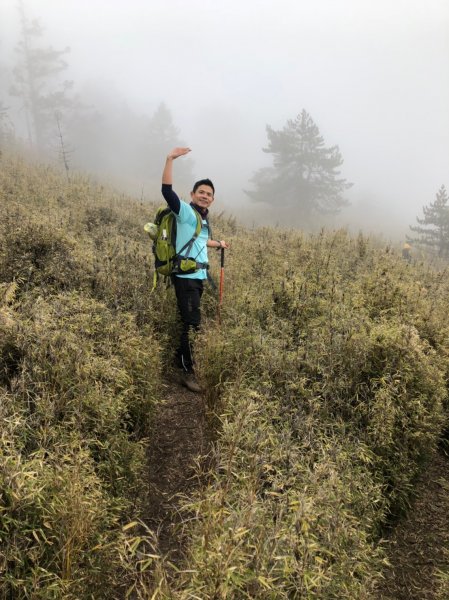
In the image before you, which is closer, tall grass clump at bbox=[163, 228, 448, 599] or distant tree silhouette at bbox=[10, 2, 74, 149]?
tall grass clump at bbox=[163, 228, 448, 599]

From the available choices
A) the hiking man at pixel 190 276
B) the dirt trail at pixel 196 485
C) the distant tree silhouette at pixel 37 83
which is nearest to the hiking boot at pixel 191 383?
the hiking man at pixel 190 276

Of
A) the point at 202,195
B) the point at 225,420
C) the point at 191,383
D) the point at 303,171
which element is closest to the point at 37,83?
the point at 303,171

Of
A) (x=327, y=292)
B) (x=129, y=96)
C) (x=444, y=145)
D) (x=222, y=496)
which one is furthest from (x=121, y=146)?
(x=444, y=145)

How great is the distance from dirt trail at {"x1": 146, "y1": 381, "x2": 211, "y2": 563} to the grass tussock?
0.55ft

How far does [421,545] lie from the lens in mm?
3518

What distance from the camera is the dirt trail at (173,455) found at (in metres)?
3.23

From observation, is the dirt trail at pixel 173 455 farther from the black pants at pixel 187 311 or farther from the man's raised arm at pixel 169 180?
the man's raised arm at pixel 169 180

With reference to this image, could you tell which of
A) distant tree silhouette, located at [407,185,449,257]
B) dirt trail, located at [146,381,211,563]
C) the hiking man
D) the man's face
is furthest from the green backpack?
distant tree silhouette, located at [407,185,449,257]

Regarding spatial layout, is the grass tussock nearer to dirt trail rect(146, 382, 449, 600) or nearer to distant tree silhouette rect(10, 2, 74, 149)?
dirt trail rect(146, 382, 449, 600)

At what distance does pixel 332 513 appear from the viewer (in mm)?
2504

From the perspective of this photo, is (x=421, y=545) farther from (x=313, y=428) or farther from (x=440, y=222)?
(x=440, y=222)

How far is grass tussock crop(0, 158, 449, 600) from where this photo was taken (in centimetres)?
215

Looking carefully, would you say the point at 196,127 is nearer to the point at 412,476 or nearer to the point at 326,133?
the point at 326,133

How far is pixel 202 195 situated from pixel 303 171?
34517 millimetres
